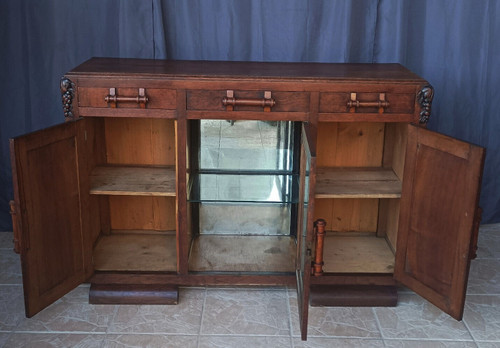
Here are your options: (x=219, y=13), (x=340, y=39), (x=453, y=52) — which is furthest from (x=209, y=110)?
(x=453, y=52)

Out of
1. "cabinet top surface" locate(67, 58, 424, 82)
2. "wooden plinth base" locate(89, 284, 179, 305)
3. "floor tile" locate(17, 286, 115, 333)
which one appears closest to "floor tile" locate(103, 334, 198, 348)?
"floor tile" locate(17, 286, 115, 333)

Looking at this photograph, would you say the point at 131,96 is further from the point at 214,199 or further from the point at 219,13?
the point at 219,13

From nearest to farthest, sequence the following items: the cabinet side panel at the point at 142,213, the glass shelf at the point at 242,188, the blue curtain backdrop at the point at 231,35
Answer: the glass shelf at the point at 242,188
the blue curtain backdrop at the point at 231,35
the cabinet side panel at the point at 142,213

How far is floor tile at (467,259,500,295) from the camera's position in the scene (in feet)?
9.93

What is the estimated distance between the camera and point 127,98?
8.40 feet

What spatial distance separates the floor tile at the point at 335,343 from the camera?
2533 millimetres

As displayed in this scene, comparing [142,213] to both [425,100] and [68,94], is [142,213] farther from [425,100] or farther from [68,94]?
[425,100]

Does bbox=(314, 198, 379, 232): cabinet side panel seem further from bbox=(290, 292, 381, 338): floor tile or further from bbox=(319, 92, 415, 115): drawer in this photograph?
bbox=(319, 92, 415, 115): drawer

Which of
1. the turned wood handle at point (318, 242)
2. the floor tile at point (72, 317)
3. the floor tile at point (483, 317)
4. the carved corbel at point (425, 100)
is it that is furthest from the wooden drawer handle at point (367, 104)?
the floor tile at point (72, 317)

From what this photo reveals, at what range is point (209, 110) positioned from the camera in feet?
8.50

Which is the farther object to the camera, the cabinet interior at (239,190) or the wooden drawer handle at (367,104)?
the cabinet interior at (239,190)

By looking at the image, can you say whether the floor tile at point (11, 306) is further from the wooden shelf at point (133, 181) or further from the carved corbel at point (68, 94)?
the carved corbel at point (68, 94)

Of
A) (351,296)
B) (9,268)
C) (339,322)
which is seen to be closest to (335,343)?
(339,322)

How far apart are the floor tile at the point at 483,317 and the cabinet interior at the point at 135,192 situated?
1.43 meters
